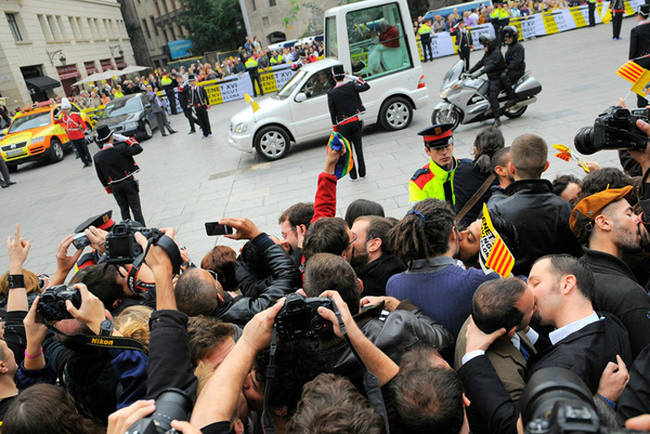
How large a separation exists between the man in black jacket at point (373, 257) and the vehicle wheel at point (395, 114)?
319 inches

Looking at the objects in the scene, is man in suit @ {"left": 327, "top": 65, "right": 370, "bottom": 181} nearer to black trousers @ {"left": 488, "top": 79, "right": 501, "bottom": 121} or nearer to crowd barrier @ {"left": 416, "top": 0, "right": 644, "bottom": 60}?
black trousers @ {"left": 488, "top": 79, "right": 501, "bottom": 121}

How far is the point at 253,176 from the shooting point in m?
10.0

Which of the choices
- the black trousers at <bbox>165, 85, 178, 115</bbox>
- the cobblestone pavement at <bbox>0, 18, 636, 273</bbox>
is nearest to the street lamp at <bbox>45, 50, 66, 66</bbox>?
the black trousers at <bbox>165, 85, 178, 115</bbox>

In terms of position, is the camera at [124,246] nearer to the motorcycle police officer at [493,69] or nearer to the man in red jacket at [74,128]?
the motorcycle police officer at [493,69]

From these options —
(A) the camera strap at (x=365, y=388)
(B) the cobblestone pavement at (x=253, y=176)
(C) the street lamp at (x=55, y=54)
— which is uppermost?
(C) the street lamp at (x=55, y=54)

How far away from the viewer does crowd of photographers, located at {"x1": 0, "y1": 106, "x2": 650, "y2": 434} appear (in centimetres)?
161

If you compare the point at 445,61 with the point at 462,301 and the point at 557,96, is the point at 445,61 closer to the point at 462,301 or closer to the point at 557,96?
the point at 557,96

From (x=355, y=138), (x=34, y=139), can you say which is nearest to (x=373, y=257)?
A: (x=355, y=138)

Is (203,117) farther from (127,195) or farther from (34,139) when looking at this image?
(127,195)

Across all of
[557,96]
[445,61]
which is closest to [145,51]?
[445,61]

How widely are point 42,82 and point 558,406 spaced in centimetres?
3283

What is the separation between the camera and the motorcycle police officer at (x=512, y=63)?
9469 millimetres

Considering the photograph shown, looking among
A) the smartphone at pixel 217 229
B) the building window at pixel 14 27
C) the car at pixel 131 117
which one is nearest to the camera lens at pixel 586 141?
the smartphone at pixel 217 229

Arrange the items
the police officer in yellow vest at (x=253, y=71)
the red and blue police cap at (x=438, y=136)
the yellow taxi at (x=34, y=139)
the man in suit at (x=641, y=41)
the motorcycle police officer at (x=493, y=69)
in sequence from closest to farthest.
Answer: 1. the red and blue police cap at (x=438, y=136)
2. the man in suit at (x=641, y=41)
3. the motorcycle police officer at (x=493, y=69)
4. the yellow taxi at (x=34, y=139)
5. the police officer in yellow vest at (x=253, y=71)
